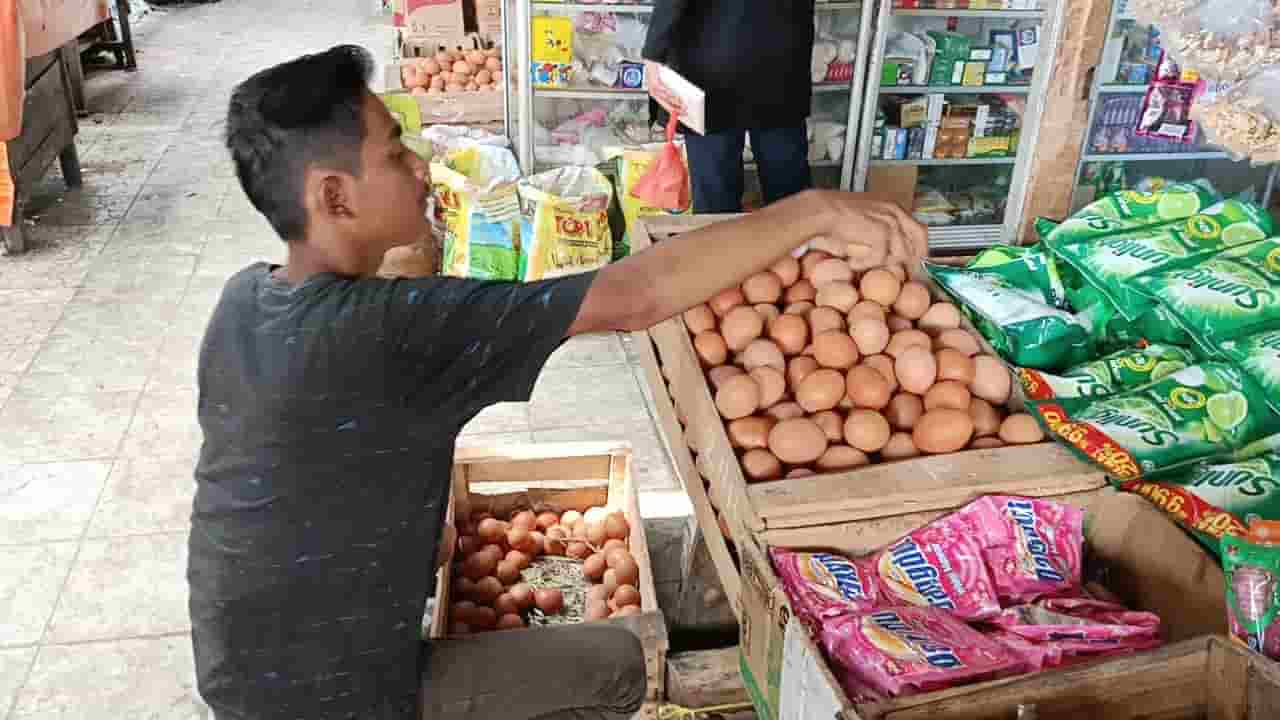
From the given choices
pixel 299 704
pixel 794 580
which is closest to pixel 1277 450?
pixel 794 580

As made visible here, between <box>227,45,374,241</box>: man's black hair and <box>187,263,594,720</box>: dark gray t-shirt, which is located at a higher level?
<box>227,45,374,241</box>: man's black hair

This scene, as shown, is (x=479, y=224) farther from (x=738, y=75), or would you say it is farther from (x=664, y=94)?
(x=664, y=94)

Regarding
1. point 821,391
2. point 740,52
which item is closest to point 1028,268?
point 821,391

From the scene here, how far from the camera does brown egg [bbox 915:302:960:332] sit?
211 centimetres

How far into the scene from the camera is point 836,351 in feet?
6.57

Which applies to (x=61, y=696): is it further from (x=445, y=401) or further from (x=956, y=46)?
(x=956, y=46)

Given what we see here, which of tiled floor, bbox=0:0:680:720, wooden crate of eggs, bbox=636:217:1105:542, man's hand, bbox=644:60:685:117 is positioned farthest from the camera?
man's hand, bbox=644:60:685:117

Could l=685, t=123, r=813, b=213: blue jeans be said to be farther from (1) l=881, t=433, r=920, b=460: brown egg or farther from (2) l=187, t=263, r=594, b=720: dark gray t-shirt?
(2) l=187, t=263, r=594, b=720: dark gray t-shirt

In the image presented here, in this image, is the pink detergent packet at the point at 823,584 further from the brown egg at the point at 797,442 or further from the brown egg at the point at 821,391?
the brown egg at the point at 821,391

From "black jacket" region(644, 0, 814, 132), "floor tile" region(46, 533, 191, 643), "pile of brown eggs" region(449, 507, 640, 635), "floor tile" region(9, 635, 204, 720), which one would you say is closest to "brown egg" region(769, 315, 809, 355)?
"pile of brown eggs" region(449, 507, 640, 635)

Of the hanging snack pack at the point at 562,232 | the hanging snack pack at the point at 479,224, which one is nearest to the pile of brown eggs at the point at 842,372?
the hanging snack pack at the point at 562,232

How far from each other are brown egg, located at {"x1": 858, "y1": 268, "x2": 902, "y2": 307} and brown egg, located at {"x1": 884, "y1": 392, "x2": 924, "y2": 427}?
0.85 feet

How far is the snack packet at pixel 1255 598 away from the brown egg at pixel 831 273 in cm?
97

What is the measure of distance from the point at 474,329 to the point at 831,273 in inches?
39.9
